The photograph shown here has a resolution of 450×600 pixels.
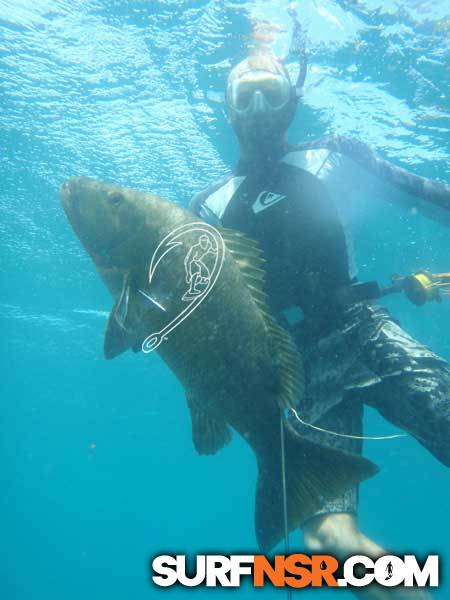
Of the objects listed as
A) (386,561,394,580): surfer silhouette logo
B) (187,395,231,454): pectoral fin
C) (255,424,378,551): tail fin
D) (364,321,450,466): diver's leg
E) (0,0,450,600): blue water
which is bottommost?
(386,561,394,580): surfer silhouette logo

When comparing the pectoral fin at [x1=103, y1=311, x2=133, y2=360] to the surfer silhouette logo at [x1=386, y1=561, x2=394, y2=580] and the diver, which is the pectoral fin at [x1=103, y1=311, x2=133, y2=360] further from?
the surfer silhouette logo at [x1=386, y1=561, x2=394, y2=580]

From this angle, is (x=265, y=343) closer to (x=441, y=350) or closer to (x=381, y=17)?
(x=381, y=17)

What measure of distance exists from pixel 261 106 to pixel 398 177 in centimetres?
161

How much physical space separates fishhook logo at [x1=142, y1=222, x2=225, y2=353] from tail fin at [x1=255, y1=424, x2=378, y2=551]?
3.25 feet

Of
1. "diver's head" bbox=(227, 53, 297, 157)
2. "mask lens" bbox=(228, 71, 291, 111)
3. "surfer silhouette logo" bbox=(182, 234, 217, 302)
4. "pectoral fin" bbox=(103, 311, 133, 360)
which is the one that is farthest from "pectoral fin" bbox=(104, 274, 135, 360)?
"mask lens" bbox=(228, 71, 291, 111)

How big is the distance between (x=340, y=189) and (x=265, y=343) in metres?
2.70

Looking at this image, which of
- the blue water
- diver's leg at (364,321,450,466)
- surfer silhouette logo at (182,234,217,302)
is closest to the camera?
surfer silhouette logo at (182,234,217,302)

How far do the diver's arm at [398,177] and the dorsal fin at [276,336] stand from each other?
2361 mm

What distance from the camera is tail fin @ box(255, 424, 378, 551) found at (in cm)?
243

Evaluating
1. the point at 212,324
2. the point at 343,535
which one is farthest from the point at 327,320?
the point at 212,324

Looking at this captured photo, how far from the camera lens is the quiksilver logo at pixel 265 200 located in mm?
4098

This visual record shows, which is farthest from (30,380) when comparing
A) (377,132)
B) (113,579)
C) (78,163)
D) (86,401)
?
(113,579)

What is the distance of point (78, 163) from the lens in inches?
461

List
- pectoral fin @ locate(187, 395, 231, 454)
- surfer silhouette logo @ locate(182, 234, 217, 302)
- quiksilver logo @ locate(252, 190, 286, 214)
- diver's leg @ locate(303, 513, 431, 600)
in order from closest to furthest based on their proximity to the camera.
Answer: surfer silhouette logo @ locate(182, 234, 217, 302) < diver's leg @ locate(303, 513, 431, 600) < pectoral fin @ locate(187, 395, 231, 454) < quiksilver logo @ locate(252, 190, 286, 214)
